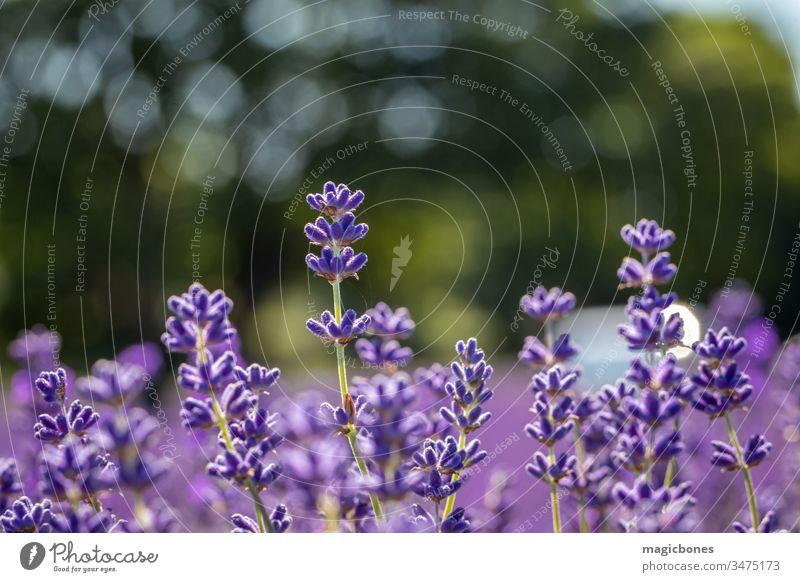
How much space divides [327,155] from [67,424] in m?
7.82

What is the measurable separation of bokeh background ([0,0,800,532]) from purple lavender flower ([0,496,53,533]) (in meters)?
4.89

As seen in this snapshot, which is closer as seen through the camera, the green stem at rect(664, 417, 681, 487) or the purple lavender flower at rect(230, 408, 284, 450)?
the purple lavender flower at rect(230, 408, 284, 450)

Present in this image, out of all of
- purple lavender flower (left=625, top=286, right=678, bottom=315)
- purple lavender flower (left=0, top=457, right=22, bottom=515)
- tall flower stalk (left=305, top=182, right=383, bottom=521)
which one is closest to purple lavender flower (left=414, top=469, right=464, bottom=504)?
tall flower stalk (left=305, top=182, right=383, bottom=521)

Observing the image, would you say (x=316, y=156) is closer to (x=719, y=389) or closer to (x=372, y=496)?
(x=719, y=389)

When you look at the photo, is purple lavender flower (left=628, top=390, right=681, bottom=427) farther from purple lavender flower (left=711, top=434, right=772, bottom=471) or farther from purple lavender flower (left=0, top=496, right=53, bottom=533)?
purple lavender flower (left=0, top=496, right=53, bottom=533)

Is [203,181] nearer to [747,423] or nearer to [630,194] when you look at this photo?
[630,194]

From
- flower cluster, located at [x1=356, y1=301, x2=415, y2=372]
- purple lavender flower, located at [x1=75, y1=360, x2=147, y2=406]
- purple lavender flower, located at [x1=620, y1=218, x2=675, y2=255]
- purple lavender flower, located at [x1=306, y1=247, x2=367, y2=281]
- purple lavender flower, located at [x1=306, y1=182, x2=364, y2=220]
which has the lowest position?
purple lavender flower, located at [x1=75, y1=360, x2=147, y2=406]

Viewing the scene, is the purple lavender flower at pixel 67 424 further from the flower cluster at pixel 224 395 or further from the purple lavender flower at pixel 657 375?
the purple lavender flower at pixel 657 375

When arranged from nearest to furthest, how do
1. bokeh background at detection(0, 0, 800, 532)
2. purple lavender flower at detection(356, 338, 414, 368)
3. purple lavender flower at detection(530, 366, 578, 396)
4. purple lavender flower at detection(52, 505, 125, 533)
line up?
purple lavender flower at detection(52, 505, 125, 533) < purple lavender flower at detection(530, 366, 578, 396) < purple lavender flower at detection(356, 338, 414, 368) < bokeh background at detection(0, 0, 800, 532)

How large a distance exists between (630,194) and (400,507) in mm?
10668

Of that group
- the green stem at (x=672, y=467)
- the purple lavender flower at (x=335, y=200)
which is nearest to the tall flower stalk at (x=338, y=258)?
the purple lavender flower at (x=335, y=200)

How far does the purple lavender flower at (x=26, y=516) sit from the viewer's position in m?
1.32

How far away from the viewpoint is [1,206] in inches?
389

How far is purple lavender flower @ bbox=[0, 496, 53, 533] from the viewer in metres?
1.32
